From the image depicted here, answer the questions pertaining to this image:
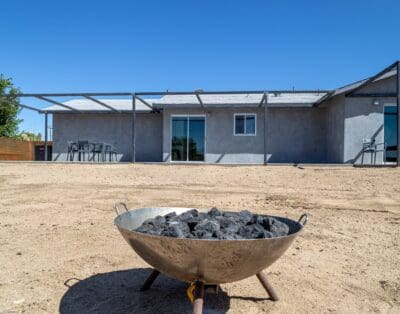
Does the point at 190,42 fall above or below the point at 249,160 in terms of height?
above

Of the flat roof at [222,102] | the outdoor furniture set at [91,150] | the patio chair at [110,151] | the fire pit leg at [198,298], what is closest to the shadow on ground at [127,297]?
the fire pit leg at [198,298]

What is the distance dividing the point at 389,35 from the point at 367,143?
17.6ft

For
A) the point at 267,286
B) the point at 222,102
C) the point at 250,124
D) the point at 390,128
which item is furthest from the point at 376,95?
the point at 267,286

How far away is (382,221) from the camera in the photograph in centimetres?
473

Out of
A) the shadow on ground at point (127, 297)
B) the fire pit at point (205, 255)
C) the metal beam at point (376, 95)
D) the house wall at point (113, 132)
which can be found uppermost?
the metal beam at point (376, 95)

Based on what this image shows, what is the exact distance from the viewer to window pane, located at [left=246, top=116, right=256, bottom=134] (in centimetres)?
1366

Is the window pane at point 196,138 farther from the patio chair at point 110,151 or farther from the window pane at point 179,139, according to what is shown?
the patio chair at point 110,151

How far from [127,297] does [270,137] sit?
11.6 meters

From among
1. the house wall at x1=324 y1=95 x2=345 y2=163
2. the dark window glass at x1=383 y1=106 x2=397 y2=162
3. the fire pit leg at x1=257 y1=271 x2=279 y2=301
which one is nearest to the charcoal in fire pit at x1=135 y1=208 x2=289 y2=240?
the fire pit leg at x1=257 y1=271 x2=279 y2=301

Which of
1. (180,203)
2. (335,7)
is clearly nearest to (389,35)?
(335,7)

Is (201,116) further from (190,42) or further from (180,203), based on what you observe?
(180,203)

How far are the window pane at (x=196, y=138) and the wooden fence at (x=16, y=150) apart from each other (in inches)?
354

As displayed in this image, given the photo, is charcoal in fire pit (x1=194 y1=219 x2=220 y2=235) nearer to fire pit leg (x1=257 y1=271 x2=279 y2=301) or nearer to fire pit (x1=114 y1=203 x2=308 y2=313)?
fire pit (x1=114 y1=203 x2=308 y2=313)

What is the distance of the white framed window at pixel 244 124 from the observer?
1366cm
